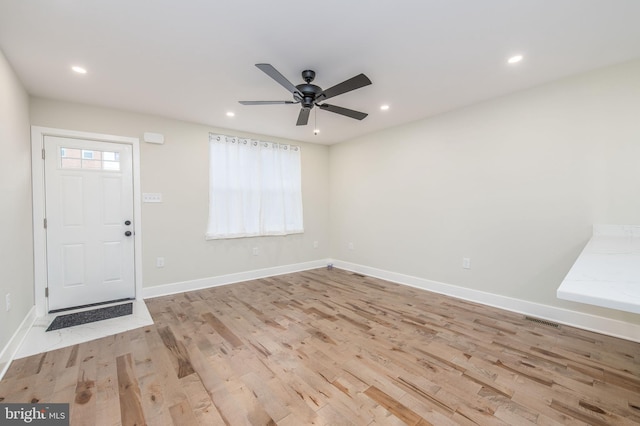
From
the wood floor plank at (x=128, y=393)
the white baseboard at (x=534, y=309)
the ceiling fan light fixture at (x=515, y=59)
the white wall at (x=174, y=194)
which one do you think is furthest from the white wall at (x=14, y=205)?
the white baseboard at (x=534, y=309)

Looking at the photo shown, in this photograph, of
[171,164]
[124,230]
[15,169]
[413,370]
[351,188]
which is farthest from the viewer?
Result: [351,188]

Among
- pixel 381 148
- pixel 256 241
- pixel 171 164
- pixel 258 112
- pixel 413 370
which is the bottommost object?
pixel 413 370

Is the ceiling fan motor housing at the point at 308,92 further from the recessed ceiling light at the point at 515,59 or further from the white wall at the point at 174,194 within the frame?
the white wall at the point at 174,194

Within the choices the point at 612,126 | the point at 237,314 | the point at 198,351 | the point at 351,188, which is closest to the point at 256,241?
the point at 237,314

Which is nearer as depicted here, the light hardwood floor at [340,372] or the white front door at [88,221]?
the light hardwood floor at [340,372]

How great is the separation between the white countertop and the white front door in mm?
4510

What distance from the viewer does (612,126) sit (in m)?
2.55

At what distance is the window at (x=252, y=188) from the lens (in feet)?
14.0

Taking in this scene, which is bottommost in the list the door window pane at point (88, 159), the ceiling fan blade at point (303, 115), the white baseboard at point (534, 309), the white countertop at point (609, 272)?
the white baseboard at point (534, 309)

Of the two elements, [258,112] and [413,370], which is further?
[258,112]

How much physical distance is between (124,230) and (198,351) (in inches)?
88.1

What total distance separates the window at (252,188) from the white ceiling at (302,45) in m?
1.27

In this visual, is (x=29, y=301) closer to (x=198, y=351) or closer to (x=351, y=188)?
(x=198, y=351)

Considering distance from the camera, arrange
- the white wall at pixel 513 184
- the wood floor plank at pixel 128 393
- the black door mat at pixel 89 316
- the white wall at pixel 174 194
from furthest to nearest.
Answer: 1. the white wall at pixel 174 194
2. the black door mat at pixel 89 316
3. the white wall at pixel 513 184
4. the wood floor plank at pixel 128 393
